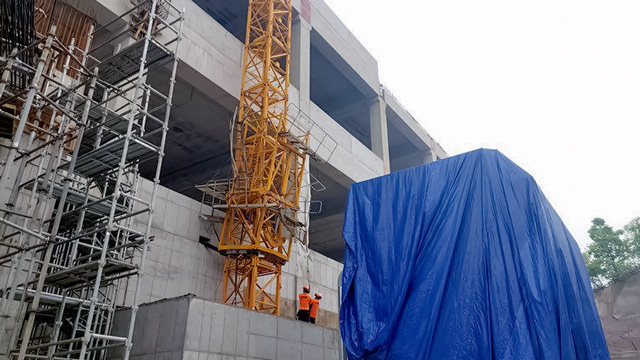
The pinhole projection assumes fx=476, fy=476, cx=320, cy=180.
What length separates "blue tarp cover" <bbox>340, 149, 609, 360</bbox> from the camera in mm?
7367

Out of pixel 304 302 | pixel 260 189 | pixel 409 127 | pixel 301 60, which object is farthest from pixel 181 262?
pixel 409 127

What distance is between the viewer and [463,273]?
25.4 ft

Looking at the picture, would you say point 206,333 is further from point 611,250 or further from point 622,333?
point 611,250

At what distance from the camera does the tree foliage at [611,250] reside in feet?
Result: 145

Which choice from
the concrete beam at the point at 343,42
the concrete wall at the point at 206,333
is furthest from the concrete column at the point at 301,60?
the concrete wall at the point at 206,333

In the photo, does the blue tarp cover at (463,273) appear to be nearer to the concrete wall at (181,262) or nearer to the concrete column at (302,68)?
the concrete wall at (181,262)

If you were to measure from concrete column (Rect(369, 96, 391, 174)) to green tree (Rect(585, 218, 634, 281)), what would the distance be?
29714mm

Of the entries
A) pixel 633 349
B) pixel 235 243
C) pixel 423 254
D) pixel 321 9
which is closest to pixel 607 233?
pixel 633 349

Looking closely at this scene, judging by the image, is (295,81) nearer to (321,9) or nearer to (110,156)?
(321,9)

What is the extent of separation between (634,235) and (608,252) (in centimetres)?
274

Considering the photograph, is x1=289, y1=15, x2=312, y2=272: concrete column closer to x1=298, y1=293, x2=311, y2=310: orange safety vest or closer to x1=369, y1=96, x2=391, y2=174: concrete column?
x1=298, y1=293, x2=311, y2=310: orange safety vest

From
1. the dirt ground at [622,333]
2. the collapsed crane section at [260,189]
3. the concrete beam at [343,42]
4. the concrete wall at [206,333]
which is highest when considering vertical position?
the concrete beam at [343,42]

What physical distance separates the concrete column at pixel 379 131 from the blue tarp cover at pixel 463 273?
58.7 feet

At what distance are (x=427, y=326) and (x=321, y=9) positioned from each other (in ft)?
70.4
